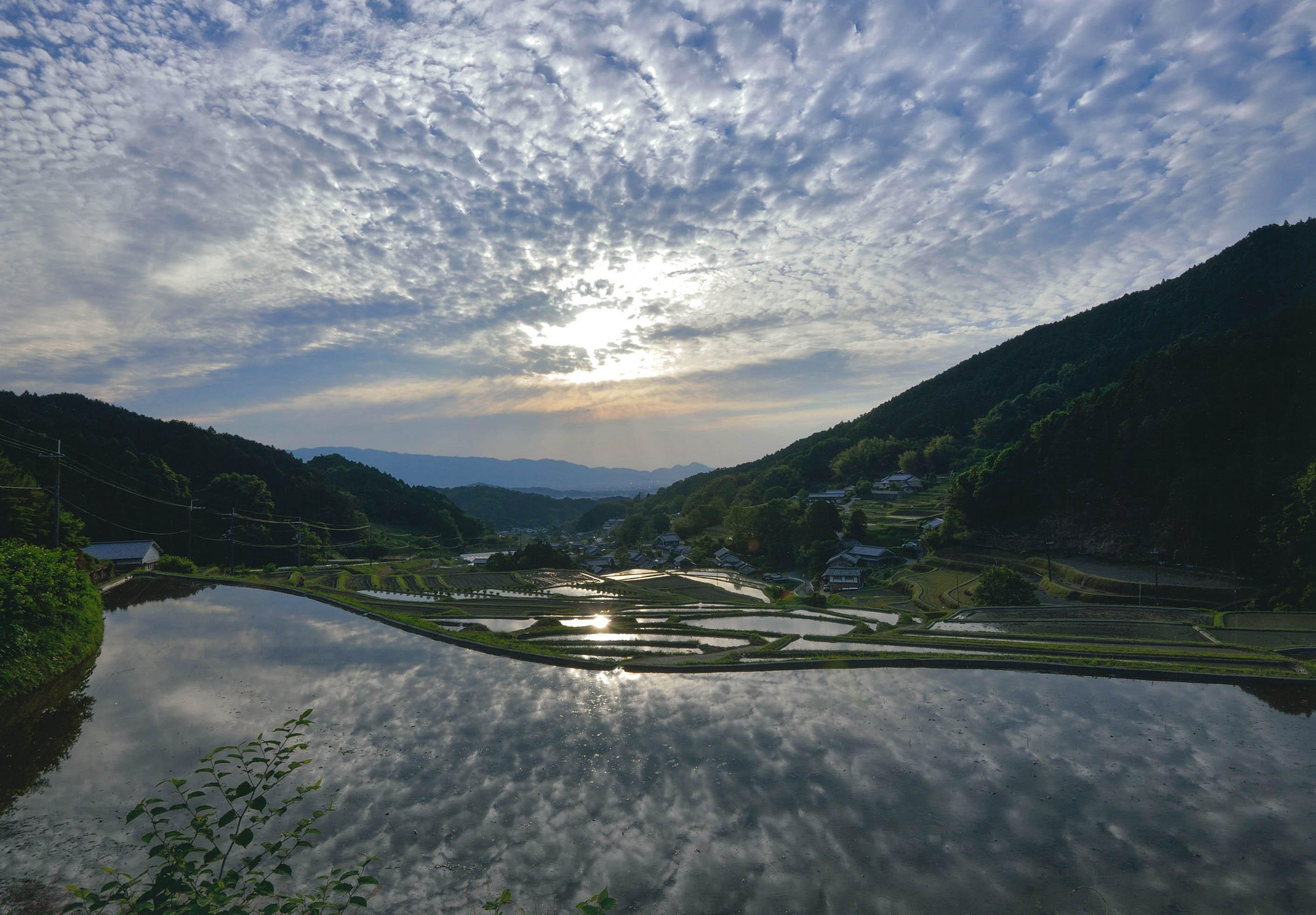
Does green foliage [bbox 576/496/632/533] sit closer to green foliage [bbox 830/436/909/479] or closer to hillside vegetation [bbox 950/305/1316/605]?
green foliage [bbox 830/436/909/479]

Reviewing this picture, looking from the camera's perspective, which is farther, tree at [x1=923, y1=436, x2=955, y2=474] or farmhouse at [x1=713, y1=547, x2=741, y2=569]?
tree at [x1=923, y1=436, x2=955, y2=474]

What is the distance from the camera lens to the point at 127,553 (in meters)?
55.5

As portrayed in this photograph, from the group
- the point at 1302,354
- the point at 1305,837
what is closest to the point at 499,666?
the point at 1305,837

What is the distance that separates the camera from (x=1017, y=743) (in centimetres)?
1605

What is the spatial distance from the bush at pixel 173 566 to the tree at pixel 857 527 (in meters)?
70.9

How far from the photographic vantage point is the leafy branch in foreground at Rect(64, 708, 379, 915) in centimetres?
504

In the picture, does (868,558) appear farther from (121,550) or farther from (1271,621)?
(121,550)

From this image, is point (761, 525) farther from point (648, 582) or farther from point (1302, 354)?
point (1302, 354)

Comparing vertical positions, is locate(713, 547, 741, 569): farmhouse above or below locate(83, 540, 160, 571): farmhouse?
below

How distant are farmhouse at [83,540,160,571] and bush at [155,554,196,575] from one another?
2.48ft

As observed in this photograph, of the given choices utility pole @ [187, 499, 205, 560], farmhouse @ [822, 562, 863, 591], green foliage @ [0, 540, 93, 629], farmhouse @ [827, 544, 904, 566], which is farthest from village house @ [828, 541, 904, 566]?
utility pole @ [187, 499, 205, 560]

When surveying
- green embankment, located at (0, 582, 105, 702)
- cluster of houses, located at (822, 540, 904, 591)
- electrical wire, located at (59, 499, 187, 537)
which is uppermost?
electrical wire, located at (59, 499, 187, 537)

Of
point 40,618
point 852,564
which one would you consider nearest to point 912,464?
point 852,564

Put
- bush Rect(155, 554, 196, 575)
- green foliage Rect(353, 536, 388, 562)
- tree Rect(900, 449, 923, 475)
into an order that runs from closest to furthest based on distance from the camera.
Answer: bush Rect(155, 554, 196, 575), green foliage Rect(353, 536, 388, 562), tree Rect(900, 449, 923, 475)
